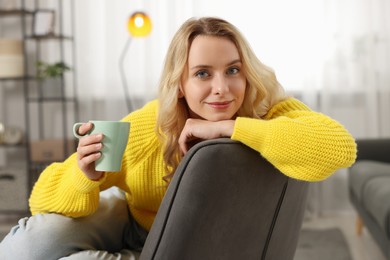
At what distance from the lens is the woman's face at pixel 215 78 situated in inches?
55.2

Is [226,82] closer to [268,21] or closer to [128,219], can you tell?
[128,219]

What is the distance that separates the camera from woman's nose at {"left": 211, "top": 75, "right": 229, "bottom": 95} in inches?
54.6

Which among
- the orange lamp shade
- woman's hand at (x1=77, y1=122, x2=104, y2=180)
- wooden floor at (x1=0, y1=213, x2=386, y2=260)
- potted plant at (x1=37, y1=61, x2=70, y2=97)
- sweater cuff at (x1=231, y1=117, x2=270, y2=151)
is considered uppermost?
the orange lamp shade

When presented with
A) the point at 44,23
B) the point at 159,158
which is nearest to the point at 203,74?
the point at 159,158

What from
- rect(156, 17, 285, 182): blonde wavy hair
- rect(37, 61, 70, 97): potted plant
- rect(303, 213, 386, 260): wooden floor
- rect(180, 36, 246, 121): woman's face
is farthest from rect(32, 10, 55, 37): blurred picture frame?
rect(180, 36, 246, 121): woman's face

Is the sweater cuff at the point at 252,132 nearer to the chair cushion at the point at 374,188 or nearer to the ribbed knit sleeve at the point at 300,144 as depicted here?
the ribbed knit sleeve at the point at 300,144

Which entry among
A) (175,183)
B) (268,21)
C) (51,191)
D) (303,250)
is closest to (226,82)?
(175,183)

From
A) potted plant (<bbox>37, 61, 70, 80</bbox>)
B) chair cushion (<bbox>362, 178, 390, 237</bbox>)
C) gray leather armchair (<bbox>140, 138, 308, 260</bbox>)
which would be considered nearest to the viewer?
gray leather armchair (<bbox>140, 138, 308, 260</bbox>)

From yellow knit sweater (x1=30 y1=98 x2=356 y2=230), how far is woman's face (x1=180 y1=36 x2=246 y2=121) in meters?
0.11

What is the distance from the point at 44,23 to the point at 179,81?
3463 millimetres

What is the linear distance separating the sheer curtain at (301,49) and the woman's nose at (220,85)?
3.39 metres

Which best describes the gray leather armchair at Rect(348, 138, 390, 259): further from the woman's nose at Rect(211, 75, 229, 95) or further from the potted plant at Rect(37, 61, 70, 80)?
the potted plant at Rect(37, 61, 70, 80)

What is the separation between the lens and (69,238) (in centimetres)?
139

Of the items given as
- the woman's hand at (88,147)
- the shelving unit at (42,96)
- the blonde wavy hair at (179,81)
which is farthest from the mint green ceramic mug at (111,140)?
the shelving unit at (42,96)
